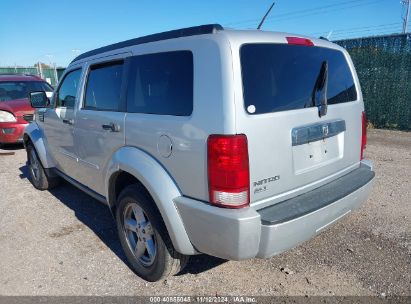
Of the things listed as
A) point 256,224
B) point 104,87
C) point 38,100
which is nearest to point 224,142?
point 256,224

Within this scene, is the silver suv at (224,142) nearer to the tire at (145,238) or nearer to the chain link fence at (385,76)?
the tire at (145,238)

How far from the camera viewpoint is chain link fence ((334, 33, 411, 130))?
348 inches

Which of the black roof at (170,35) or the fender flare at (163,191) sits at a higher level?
the black roof at (170,35)

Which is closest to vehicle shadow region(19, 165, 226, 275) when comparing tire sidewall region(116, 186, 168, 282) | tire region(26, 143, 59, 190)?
tire region(26, 143, 59, 190)

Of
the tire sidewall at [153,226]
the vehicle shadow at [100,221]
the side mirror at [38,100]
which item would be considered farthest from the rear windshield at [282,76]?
the side mirror at [38,100]

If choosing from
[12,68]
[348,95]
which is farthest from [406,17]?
[348,95]

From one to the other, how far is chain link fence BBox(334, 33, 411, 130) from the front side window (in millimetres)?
8127

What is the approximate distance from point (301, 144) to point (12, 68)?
90.1ft

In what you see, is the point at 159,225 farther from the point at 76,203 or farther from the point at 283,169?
the point at 76,203

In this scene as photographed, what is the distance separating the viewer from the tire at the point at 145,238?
271cm

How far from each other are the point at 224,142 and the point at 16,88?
9004 millimetres

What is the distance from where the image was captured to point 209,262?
3.24 meters

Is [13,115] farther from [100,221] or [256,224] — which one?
[256,224]

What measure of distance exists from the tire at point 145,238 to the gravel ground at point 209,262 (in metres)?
0.15
